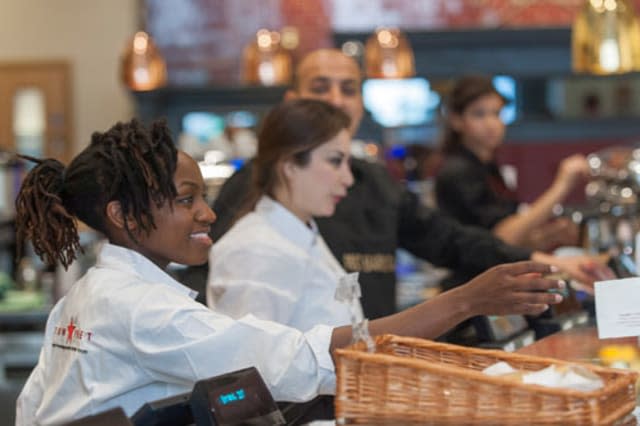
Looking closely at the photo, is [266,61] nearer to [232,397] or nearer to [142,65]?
[142,65]

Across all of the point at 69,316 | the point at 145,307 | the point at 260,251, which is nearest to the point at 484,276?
the point at 145,307

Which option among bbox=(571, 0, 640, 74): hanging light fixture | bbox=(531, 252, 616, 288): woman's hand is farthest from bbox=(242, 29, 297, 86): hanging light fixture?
bbox=(531, 252, 616, 288): woman's hand

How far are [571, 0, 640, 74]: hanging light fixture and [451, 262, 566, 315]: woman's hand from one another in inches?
91.5

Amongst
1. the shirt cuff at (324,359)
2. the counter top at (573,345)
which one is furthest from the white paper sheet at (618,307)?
the shirt cuff at (324,359)

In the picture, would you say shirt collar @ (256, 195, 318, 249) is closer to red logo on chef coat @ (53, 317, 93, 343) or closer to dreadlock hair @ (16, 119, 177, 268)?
dreadlock hair @ (16, 119, 177, 268)

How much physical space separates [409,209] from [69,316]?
1.73 m

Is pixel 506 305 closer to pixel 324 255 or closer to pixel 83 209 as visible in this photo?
pixel 83 209

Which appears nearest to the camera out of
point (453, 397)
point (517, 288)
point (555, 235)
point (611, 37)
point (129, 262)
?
point (453, 397)

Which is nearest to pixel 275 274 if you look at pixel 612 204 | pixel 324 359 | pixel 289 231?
pixel 289 231

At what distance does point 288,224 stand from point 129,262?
926 mm

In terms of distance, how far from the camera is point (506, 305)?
175 cm

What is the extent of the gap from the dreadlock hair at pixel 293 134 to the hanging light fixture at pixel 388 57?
3.03 m

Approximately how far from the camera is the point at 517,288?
5.71 feet

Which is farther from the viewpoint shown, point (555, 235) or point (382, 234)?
point (555, 235)
